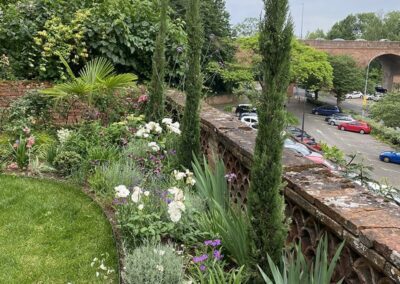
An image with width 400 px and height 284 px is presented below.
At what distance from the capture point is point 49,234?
3.16m

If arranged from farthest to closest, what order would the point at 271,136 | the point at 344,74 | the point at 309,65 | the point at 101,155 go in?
the point at 344,74
the point at 309,65
the point at 101,155
the point at 271,136

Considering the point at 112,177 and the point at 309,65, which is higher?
the point at 309,65

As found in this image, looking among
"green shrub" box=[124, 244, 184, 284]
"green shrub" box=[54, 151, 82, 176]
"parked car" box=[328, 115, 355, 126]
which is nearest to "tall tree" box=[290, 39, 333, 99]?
"parked car" box=[328, 115, 355, 126]

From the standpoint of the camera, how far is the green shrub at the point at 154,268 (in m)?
2.05

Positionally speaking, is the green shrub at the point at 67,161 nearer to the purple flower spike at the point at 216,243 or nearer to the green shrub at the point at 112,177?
the green shrub at the point at 112,177

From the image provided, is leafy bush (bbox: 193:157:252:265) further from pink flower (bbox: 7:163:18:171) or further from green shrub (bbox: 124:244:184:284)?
pink flower (bbox: 7:163:18:171)

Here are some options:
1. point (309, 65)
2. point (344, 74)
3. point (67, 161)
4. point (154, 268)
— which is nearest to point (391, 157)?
point (309, 65)

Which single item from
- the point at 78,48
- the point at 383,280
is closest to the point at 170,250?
the point at 383,280

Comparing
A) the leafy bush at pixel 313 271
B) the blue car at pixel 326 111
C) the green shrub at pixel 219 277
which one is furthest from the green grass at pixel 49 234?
the blue car at pixel 326 111

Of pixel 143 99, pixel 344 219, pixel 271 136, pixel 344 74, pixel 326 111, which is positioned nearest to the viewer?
pixel 344 219

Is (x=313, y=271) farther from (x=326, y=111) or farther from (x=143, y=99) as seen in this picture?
(x=326, y=111)

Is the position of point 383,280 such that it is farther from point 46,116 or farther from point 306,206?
point 46,116

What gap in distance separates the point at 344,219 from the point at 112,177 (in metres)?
2.37

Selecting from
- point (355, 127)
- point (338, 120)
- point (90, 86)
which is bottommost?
point (355, 127)
